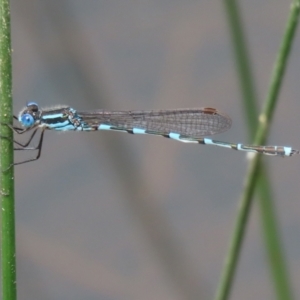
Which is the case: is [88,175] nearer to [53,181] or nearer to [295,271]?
[53,181]

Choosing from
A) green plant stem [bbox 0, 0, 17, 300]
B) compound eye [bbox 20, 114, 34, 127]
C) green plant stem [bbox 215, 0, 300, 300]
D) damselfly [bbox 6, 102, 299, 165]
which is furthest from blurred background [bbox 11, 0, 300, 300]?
green plant stem [bbox 0, 0, 17, 300]

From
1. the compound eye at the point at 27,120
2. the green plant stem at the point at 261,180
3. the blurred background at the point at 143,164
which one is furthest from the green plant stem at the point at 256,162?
the blurred background at the point at 143,164

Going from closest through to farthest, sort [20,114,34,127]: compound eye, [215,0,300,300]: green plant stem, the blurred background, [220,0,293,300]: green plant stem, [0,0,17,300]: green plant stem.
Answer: [0,0,17,300]: green plant stem → [215,0,300,300]: green plant stem → [220,0,293,300]: green plant stem → [20,114,34,127]: compound eye → the blurred background

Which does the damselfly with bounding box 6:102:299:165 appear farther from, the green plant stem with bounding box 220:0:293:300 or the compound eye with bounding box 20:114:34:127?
the green plant stem with bounding box 220:0:293:300

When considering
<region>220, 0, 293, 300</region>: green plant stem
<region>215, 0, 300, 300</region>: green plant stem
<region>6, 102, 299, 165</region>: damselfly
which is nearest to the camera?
<region>215, 0, 300, 300</region>: green plant stem

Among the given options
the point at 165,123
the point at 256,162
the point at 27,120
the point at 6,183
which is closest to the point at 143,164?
the point at 165,123
